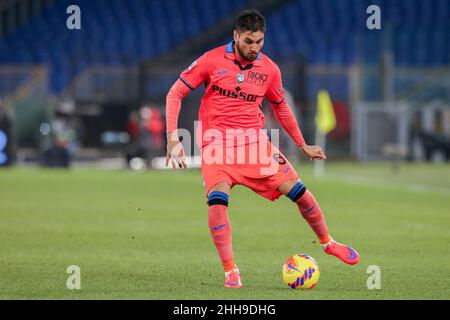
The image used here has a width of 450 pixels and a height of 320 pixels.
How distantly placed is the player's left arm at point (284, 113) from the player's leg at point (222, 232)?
0.87 meters

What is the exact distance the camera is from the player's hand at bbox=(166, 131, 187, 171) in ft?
25.0

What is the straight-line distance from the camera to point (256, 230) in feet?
41.0

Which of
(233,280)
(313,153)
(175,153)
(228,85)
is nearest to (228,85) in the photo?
(228,85)

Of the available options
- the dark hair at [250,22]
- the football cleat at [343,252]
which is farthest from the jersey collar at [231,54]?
the football cleat at [343,252]

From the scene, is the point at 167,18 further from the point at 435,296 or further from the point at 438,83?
the point at 435,296

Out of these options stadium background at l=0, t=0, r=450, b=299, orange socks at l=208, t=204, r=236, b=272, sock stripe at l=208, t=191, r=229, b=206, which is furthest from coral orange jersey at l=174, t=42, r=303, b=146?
stadium background at l=0, t=0, r=450, b=299

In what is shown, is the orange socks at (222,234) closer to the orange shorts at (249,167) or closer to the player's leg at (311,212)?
the orange shorts at (249,167)

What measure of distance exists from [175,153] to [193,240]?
372cm

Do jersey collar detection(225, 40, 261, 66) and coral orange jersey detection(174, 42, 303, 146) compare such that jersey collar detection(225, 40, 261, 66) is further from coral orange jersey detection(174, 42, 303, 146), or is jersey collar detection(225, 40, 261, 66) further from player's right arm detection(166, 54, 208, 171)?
player's right arm detection(166, 54, 208, 171)

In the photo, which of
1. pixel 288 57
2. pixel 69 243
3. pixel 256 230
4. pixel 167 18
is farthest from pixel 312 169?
pixel 69 243

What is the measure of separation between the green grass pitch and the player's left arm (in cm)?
99

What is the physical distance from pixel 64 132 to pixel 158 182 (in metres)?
8.17

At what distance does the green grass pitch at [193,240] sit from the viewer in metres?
7.64
